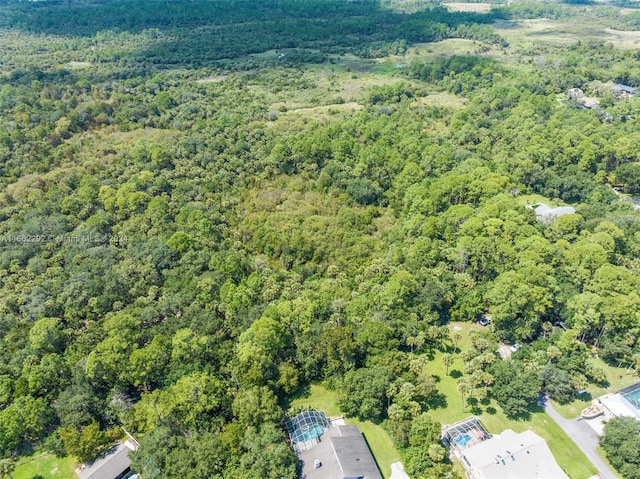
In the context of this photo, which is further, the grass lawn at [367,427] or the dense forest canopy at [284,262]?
the dense forest canopy at [284,262]

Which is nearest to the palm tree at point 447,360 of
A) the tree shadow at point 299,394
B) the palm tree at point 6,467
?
the tree shadow at point 299,394

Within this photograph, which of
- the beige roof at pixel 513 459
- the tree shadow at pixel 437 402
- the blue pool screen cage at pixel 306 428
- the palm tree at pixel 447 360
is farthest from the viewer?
the palm tree at pixel 447 360

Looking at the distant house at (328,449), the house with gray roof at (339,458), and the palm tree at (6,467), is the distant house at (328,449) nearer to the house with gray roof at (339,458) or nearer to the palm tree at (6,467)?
the house with gray roof at (339,458)

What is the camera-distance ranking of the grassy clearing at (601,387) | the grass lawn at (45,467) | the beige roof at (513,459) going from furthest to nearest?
the grassy clearing at (601,387) < the grass lawn at (45,467) < the beige roof at (513,459)

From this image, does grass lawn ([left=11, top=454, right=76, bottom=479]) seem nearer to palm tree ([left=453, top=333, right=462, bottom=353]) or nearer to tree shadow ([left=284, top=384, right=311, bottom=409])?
tree shadow ([left=284, top=384, right=311, bottom=409])

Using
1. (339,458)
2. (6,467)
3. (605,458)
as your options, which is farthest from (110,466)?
(605,458)

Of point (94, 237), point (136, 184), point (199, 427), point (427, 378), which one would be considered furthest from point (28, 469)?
point (136, 184)
